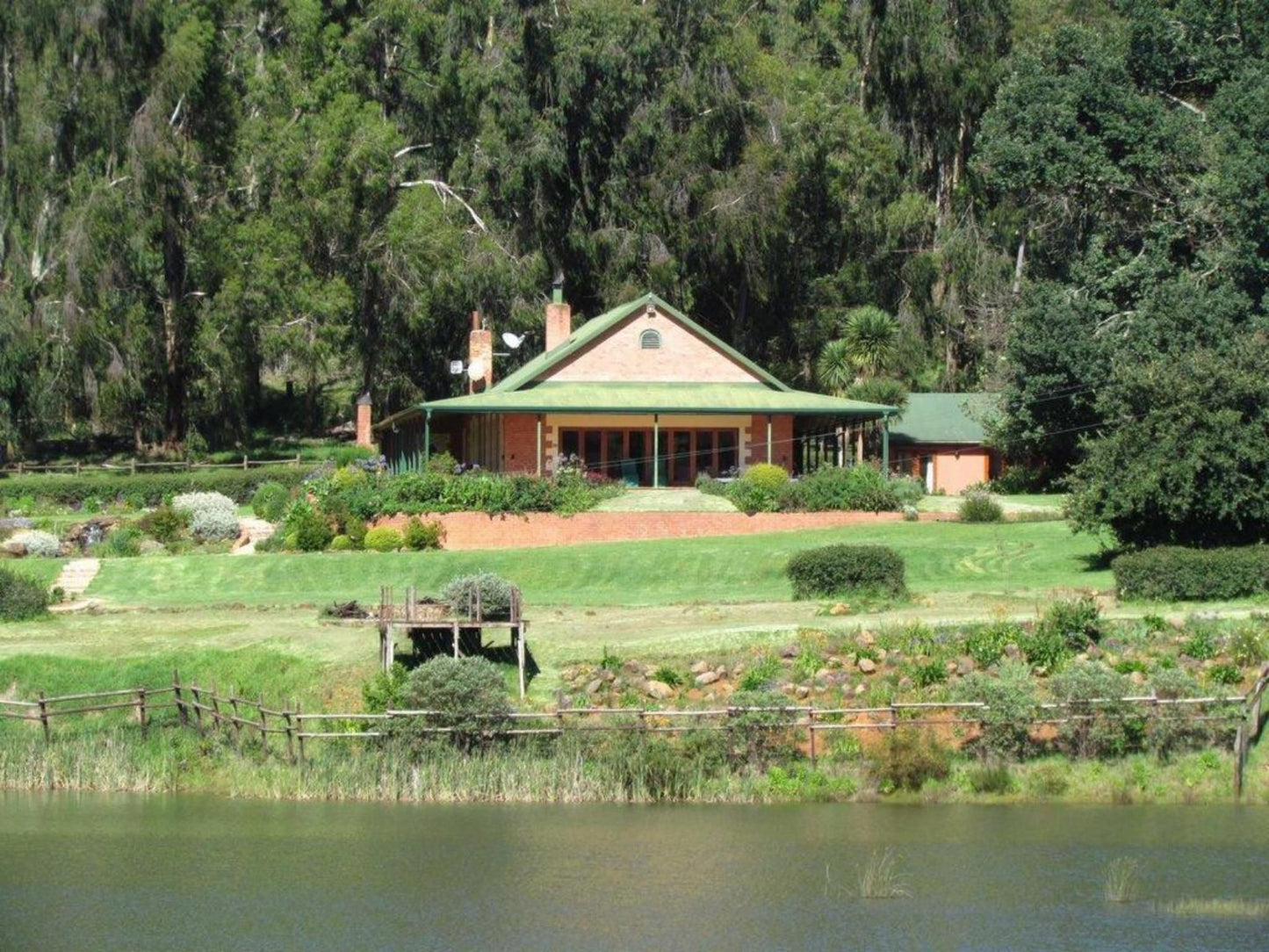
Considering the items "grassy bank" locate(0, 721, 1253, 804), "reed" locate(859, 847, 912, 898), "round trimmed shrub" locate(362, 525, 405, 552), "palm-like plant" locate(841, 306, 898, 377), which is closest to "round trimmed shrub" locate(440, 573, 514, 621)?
"grassy bank" locate(0, 721, 1253, 804)

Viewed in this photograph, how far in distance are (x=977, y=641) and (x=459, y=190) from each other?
1846 inches

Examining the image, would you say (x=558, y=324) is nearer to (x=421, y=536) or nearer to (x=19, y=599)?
(x=421, y=536)

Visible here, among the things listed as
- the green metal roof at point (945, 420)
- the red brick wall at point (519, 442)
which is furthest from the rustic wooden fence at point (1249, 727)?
the green metal roof at point (945, 420)

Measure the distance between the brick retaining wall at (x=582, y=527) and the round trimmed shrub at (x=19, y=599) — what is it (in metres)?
12.7

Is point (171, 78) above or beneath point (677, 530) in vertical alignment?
above

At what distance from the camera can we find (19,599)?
A: 4100 cm

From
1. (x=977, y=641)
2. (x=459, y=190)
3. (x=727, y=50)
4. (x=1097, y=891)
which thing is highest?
(x=727, y=50)

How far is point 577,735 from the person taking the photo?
30828 millimetres

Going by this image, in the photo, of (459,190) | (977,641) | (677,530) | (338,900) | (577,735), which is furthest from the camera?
(459,190)

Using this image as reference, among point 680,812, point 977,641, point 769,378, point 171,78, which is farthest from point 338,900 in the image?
point 171,78

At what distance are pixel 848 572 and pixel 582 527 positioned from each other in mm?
13975

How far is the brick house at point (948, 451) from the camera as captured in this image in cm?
6912

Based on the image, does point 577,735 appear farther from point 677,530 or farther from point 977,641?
point 677,530

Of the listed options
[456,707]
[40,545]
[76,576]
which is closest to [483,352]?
[40,545]
